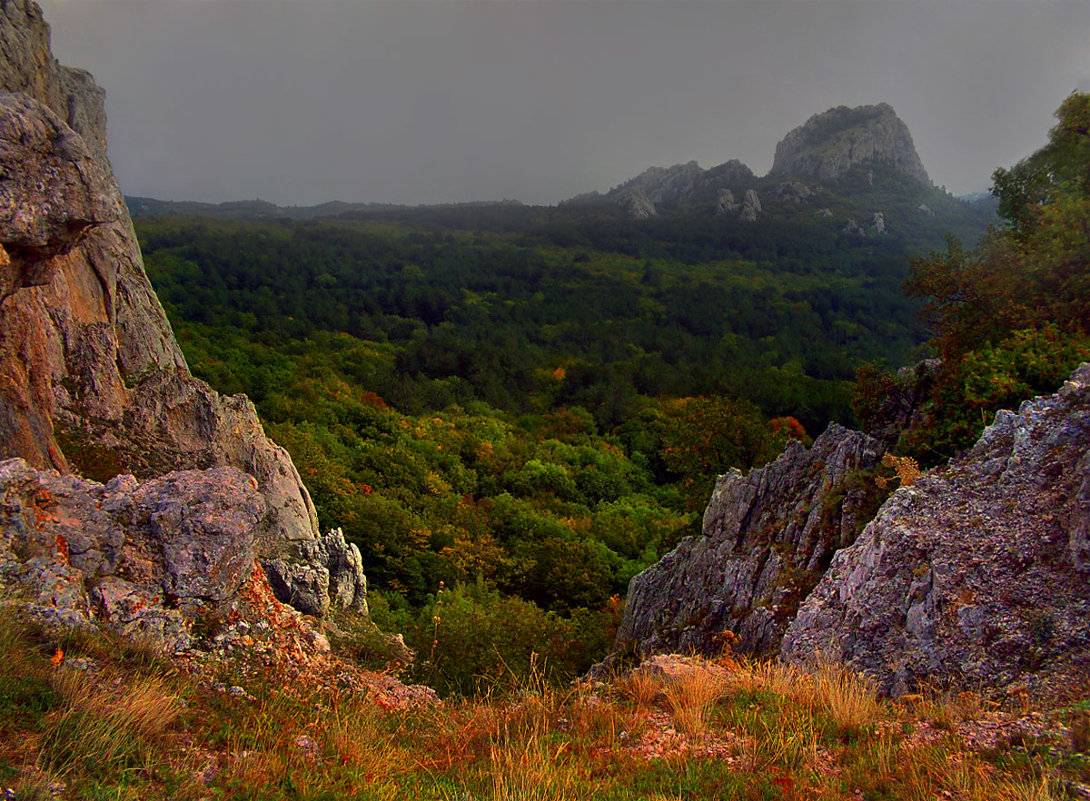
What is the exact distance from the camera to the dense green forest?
20656 mm

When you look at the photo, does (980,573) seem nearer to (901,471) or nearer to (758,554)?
(901,471)

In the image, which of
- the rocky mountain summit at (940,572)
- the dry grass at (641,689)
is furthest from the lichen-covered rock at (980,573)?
the dry grass at (641,689)

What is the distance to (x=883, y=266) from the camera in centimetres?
10750

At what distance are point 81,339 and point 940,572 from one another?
47.6ft

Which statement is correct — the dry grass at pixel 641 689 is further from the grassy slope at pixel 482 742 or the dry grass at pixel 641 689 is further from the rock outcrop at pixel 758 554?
the rock outcrop at pixel 758 554

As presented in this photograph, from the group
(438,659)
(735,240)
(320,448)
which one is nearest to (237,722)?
(438,659)

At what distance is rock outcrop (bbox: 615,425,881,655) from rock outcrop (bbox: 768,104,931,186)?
18347cm

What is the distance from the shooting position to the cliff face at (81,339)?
778cm

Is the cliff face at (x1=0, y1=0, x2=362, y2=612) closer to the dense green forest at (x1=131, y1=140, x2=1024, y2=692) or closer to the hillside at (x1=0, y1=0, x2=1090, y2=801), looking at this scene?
the hillside at (x1=0, y1=0, x2=1090, y2=801)

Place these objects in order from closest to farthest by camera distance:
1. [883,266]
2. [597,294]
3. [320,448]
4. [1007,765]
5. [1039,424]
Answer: [1007,765] < [1039,424] < [320,448] < [597,294] < [883,266]

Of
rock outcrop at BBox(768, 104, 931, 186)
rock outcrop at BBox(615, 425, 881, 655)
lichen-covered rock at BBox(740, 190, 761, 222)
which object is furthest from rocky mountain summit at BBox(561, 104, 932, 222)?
rock outcrop at BBox(615, 425, 881, 655)

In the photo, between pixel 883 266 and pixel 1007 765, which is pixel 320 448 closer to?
pixel 1007 765

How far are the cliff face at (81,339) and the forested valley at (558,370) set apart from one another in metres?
5.50

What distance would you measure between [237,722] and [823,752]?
181 inches
